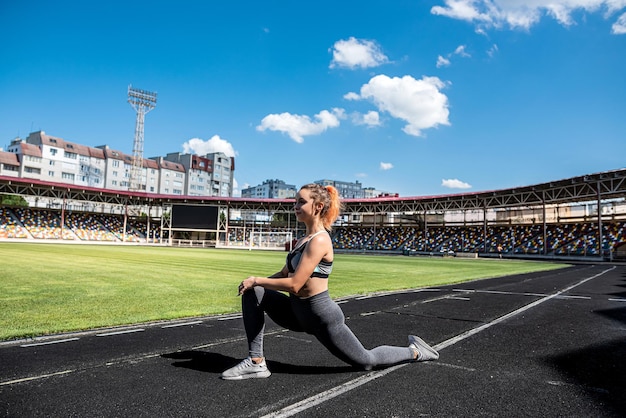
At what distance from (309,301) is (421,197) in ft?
172

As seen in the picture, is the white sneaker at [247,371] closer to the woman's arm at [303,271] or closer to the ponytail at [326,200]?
the woman's arm at [303,271]

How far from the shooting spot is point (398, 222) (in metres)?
62.1

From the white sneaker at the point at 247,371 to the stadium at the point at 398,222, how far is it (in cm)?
4084

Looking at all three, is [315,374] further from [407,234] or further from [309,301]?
[407,234]

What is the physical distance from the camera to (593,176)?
3616cm

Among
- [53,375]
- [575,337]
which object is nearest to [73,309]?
[53,375]

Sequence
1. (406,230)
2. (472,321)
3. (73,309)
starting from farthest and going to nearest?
(406,230), (73,309), (472,321)

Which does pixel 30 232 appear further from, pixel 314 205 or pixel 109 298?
pixel 314 205

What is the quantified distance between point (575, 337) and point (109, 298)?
7.84 meters

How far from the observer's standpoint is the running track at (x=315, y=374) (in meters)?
2.78

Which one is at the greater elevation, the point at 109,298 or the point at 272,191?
the point at 272,191

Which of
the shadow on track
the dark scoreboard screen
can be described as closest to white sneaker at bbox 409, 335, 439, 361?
the shadow on track

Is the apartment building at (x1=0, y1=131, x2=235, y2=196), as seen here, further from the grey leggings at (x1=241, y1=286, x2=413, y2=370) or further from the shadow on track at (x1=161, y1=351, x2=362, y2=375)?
the grey leggings at (x1=241, y1=286, x2=413, y2=370)

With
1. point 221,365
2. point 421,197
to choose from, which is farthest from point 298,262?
point 421,197
